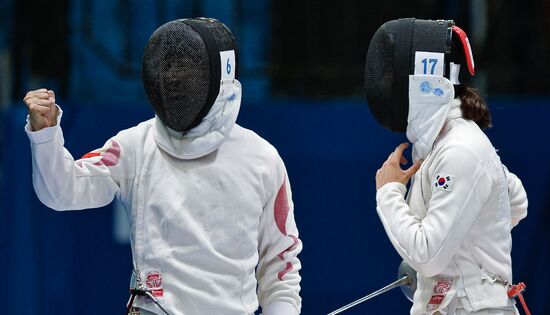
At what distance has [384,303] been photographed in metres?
4.95

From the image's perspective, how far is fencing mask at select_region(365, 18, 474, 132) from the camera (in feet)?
10.9

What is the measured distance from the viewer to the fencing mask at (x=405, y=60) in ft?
10.9

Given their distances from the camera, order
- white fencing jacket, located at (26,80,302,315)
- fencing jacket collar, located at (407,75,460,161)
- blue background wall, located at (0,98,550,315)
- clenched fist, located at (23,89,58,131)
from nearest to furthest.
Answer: clenched fist, located at (23,89,58,131), white fencing jacket, located at (26,80,302,315), fencing jacket collar, located at (407,75,460,161), blue background wall, located at (0,98,550,315)

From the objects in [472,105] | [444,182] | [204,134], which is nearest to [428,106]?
[472,105]

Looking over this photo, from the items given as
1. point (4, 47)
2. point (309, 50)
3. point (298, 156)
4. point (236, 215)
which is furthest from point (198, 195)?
point (4, 47)

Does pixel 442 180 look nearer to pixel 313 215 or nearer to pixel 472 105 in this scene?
pixel 472 105

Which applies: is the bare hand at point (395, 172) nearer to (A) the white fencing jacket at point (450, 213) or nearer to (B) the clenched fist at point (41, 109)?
(A) the white fencing jacket at point (450, 213)

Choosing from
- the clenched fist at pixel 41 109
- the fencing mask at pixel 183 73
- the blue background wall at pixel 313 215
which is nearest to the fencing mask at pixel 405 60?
the fencing mask at pixel 183 73

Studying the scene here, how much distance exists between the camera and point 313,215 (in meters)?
4.99

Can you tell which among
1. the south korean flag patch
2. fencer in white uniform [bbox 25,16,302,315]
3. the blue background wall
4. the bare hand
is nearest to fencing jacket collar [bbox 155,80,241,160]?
fencer in white uniform [bbox 25,16,302,315]

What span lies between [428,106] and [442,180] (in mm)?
241

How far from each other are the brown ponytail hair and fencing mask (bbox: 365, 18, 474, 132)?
4cm

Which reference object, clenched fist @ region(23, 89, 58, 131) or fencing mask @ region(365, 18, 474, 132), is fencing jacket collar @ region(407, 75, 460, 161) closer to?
fencing mask @ region(365, 18, 474, 132)

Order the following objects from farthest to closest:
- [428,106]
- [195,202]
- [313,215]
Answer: [313,215] → [428,106] → [195,202]
